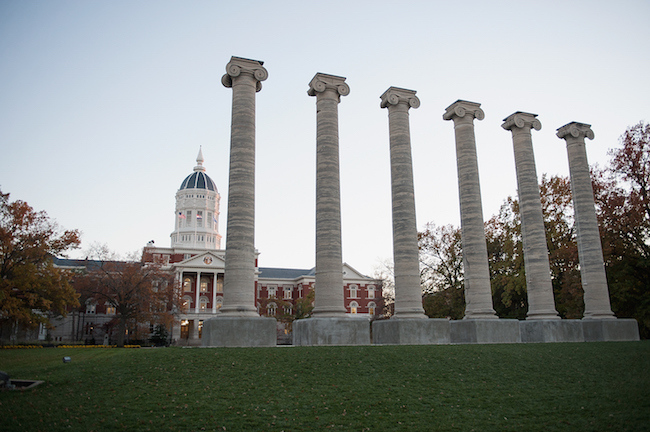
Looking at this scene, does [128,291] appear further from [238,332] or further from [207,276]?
[207,276]

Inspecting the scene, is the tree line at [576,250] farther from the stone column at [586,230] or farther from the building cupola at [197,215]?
the building cupola at [197,215]

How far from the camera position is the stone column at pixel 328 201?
29.5 metres

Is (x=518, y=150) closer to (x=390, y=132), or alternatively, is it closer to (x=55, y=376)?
(x=390, y=132)

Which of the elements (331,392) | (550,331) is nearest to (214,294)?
(550,331)

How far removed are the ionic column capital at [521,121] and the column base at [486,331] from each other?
15304 millimetres

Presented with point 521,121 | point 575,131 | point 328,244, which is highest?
point 521,121

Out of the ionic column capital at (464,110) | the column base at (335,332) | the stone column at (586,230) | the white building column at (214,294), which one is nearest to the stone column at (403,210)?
the ionic column capital at (464,110)

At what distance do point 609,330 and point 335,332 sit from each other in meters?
22.1

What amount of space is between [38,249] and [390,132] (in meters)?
29.0

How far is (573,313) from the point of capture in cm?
4494

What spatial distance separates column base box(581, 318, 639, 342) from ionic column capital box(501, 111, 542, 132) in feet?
50.8

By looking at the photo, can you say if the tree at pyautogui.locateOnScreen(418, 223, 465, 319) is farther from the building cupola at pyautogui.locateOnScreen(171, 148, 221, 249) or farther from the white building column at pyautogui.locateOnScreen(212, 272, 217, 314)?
the building cupola at pyautogui.locateOnScreen(171, 148, 221, 249)

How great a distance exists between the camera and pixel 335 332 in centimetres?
2822

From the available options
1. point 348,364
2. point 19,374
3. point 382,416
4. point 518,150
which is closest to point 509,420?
point 382,416
